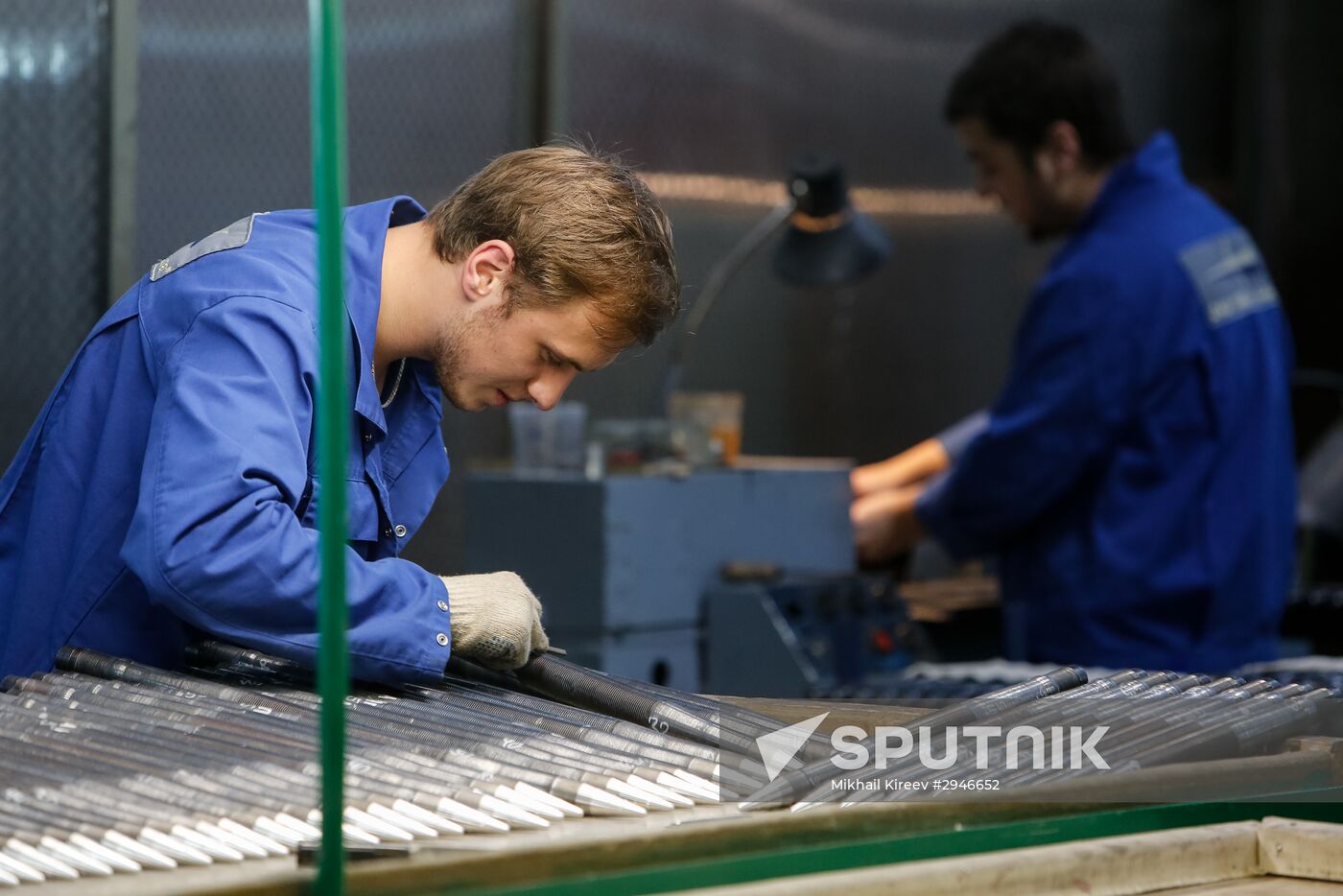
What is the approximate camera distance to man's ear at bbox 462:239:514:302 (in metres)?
1.51

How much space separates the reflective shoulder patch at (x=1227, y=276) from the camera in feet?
9.27

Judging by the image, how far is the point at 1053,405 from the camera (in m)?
2.84

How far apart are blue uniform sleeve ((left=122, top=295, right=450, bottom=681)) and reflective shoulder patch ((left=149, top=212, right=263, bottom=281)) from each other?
0.40 feet

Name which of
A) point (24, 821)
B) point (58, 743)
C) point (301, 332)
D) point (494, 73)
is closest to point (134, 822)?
point (24, 821)

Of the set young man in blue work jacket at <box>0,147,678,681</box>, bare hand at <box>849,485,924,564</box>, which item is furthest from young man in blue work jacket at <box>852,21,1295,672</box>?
young man in blue work jacket at <box>0,147,678,681</box>

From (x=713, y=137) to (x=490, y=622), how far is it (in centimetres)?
254

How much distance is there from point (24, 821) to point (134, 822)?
62mm

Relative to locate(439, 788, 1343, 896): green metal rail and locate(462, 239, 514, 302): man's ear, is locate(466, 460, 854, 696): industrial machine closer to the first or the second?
locate(462, 239, 514, 302): man's ear

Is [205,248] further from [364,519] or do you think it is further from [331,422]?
[331,422]

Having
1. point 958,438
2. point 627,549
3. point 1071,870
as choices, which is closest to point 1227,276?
point 958,438

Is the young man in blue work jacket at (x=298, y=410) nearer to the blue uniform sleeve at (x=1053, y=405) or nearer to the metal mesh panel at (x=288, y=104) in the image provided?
the metal mesh panel at (x=288, y=104)

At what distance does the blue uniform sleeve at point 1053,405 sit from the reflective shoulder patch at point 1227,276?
0.51 feet

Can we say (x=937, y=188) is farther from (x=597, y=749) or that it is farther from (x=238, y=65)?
(x=597, y=749)

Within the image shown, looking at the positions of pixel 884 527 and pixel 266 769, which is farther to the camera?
pixel 884 527
